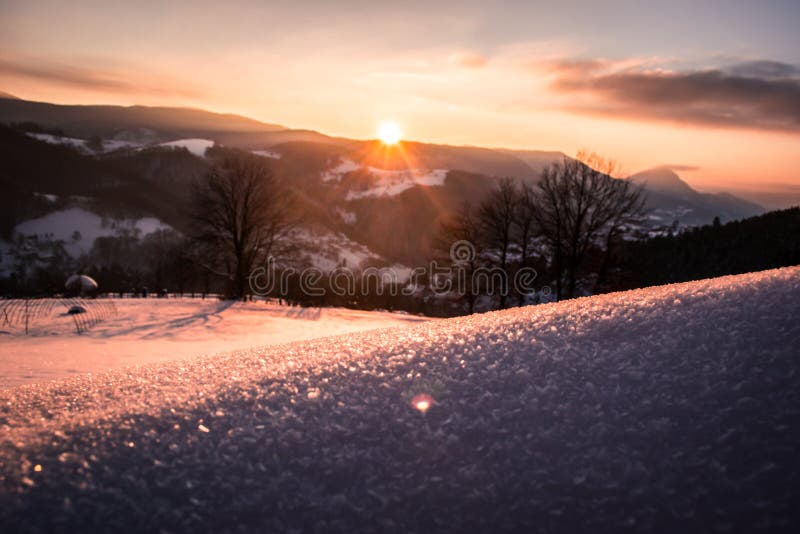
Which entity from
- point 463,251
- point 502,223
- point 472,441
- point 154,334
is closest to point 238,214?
point 154,334

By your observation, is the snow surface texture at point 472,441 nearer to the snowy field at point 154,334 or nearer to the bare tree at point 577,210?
the snowy field at point 154,334

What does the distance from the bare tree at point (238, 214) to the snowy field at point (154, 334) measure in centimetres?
539

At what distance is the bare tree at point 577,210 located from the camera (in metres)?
19.2

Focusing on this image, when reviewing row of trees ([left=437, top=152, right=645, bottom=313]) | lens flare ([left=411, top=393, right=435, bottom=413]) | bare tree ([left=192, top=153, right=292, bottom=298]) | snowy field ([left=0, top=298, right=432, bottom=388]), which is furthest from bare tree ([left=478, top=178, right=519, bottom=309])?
lens flare ([left=411, top=393, right=435, bottom=413])

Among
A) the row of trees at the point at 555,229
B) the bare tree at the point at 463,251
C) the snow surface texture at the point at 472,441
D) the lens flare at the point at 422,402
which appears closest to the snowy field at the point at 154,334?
the bare tree at the point at 463,251

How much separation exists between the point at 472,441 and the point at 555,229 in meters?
20.3

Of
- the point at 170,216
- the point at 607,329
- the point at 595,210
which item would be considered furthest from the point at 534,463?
the point at 170,216

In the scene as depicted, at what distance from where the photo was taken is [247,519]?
1.49 m

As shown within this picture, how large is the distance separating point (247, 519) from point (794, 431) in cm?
199

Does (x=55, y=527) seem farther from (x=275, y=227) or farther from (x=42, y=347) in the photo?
(x=275, y=227)

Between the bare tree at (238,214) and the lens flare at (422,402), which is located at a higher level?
the bare tree at (238,214)

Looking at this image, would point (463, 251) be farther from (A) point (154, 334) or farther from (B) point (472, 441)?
(B) point (472, 441)

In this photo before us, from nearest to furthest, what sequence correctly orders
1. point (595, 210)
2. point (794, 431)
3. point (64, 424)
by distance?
point (794, 431)
point (64, 424)
point (595, 210)

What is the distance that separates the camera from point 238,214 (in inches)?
1061
